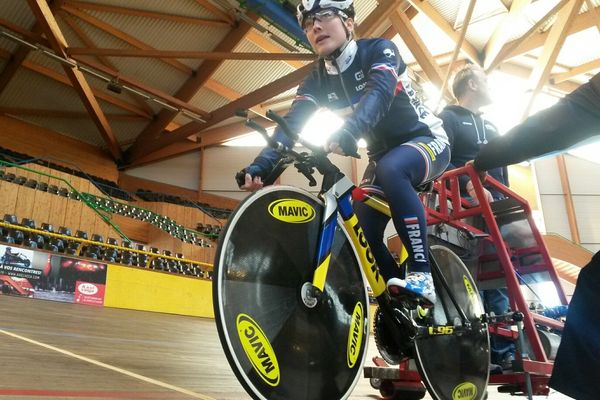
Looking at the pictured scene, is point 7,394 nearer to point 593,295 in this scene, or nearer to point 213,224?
point 593,295

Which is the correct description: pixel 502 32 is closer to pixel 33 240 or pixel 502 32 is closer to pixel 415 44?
pixel 415 44

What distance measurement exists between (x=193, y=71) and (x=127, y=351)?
14214 millimetres

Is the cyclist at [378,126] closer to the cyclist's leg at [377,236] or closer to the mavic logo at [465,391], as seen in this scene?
the cyclist's leg at [377,236]

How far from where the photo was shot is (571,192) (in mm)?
18875

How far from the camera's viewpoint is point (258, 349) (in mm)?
1440

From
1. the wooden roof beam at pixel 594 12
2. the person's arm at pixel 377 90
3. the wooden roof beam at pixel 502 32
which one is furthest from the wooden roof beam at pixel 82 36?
the person's arm at pixel 377 90

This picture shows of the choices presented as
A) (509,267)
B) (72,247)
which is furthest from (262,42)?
(509,267)

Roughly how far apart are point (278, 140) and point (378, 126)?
19.5 inches

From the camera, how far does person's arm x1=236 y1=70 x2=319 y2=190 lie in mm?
1807

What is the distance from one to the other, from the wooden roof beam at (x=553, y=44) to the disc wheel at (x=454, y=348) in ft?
31.5

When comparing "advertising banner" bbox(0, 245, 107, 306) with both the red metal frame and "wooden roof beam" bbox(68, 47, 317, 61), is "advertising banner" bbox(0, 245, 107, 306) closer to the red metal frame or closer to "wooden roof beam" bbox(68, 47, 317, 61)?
"wooden roof beam" bbox(68, 47, 317, 61)

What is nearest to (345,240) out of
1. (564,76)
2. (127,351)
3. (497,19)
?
(127,351)

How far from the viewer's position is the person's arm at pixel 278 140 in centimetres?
181

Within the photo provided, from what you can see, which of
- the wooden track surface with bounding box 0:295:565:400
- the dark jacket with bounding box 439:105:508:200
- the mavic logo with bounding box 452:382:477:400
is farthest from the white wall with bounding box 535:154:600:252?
the mavic logo with bounding box 452:382:477:400
